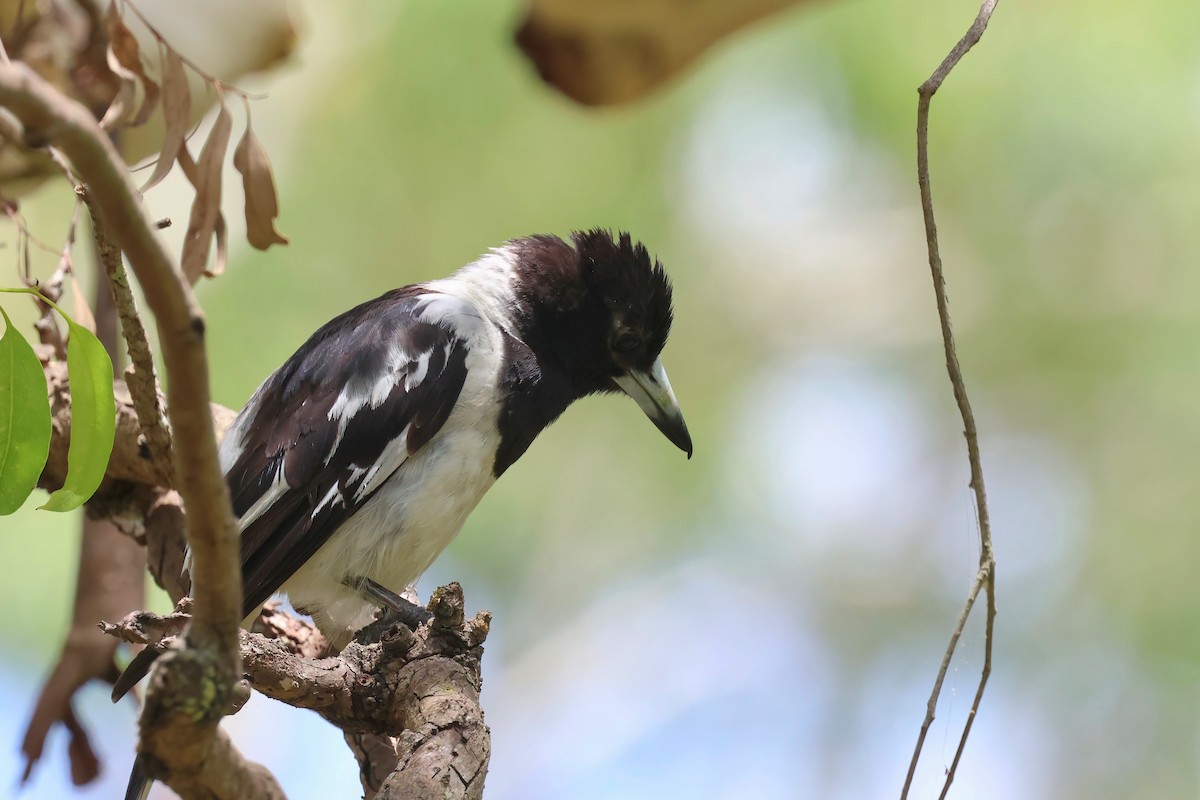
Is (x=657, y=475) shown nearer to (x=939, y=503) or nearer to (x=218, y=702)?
(x=939, y=503)

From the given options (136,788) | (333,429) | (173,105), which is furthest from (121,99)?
(136,788)

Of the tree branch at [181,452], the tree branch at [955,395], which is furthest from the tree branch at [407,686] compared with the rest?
the tree branch at [955,395]

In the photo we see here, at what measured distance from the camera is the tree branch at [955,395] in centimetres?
206

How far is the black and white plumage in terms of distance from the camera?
2.67 metres

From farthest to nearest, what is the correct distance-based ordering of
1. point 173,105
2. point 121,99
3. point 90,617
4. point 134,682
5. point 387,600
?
point 90,617, point 121,99, point 173,105, point 387,600, point 134,682

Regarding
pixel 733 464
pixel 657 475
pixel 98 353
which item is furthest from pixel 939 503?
pixel 98 353

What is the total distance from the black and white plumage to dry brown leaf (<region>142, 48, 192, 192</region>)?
567mm

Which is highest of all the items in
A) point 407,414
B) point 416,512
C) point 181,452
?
point 407,414

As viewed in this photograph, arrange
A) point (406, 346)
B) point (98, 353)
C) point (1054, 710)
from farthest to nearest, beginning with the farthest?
point (1054, 710), point (406, 346), point (98, 353)

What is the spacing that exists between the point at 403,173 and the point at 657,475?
2734 mm

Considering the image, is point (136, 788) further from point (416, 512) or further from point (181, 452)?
point (181, 452)

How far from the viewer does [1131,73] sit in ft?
24.4

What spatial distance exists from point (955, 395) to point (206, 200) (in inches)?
72.7

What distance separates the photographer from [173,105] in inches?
114
